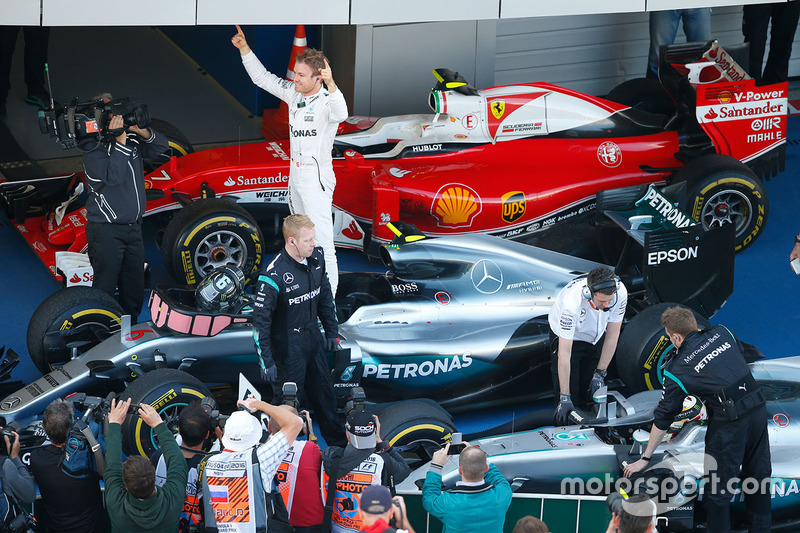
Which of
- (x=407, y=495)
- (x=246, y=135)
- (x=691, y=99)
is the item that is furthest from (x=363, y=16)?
(x=407, y=495)

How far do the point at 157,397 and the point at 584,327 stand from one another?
2625mm

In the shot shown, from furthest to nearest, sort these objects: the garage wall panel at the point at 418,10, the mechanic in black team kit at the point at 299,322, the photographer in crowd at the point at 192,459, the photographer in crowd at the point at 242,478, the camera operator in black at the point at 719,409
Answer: the garage wall panel at the point at 418,10
the mechanic in black team kit at the point at 299,322
the camera operator in black at the point at 719,409
the photographer in crowd at the point at 192,459
the photographer in crowd at the point at 242,478

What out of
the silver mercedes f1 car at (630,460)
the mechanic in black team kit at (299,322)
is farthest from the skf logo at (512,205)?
the silver mercedes f1 car at (630,460)

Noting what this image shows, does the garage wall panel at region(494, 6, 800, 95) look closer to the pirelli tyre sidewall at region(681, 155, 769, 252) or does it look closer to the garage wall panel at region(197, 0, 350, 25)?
the pirelli tyre sidewall at region(681, 155, 769, 252)

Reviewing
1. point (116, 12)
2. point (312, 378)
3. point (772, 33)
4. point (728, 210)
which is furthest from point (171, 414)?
point (772, 33)

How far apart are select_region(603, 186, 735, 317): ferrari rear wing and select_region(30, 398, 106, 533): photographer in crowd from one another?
13.3 feet

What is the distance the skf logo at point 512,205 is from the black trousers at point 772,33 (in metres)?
4.46

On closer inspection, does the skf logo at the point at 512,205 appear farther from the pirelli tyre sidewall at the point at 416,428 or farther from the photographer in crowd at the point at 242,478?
the photographer in crowd at the point at 242,478

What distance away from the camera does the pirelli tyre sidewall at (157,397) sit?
6.02 meters

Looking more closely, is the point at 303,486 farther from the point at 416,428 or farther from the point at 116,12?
the point at 116,12

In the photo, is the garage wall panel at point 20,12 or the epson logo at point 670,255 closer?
the epson logo at point 670,255

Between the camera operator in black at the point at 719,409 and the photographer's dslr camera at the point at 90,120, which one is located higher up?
the photographer's dslr camera at the point at 90,120

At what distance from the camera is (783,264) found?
30.9 ft

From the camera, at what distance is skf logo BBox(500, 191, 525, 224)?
28.8ft
